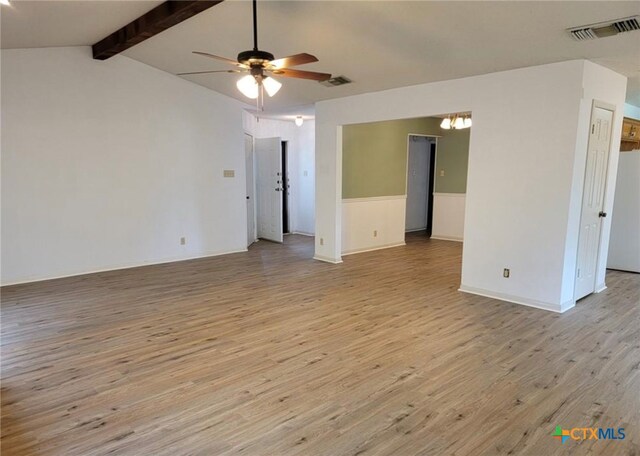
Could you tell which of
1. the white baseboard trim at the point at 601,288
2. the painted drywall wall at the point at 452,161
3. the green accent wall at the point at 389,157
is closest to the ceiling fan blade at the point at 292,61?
the green accent wall at the point at 389,157

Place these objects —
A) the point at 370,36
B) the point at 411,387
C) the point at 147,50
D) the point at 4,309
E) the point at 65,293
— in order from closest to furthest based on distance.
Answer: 1. the point at 411,387
2. the point at 370,36
3. the point at 4,309
4. the point at 65,293
5. the point at 147,50

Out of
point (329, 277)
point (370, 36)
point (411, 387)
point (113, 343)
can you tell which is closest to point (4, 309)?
point (113, 343)

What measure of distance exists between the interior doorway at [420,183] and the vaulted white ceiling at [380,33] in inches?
163

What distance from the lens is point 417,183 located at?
29.3 feet

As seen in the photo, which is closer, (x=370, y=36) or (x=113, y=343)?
(x=113, y=343)

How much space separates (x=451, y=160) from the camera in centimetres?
806

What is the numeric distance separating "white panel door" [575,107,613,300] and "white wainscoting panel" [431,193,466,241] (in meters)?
3.59

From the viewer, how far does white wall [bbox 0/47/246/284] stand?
464 centimetres

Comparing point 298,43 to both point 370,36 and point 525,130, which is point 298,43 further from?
point 525,130

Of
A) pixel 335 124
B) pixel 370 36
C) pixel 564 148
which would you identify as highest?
pixel 370 36

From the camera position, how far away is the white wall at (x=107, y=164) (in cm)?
464

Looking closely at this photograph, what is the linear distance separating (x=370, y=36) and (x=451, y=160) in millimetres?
5017

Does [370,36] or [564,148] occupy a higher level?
[370,36]

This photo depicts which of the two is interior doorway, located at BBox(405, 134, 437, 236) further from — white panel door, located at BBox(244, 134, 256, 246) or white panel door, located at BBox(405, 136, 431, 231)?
white panel door, located at BBox(244, 134, 256, 246)
